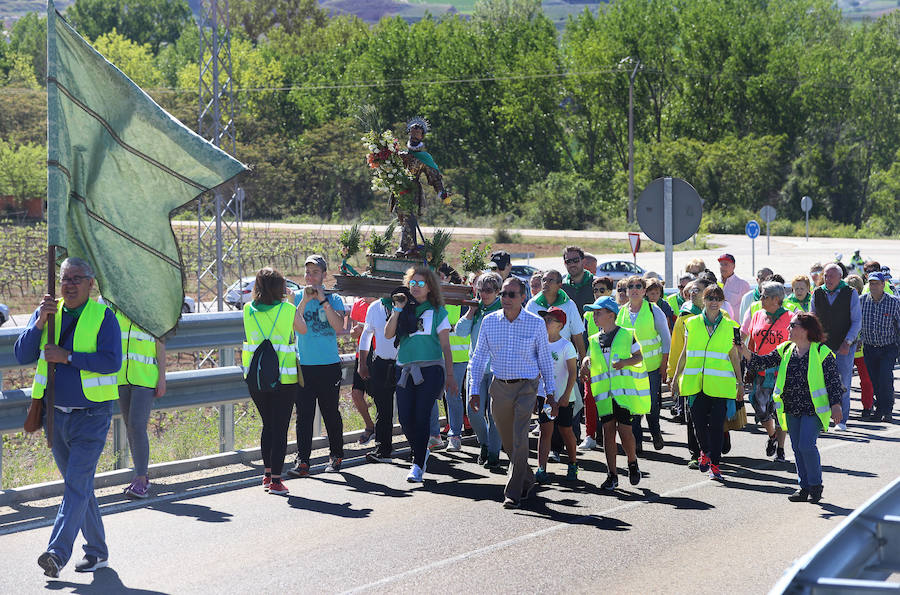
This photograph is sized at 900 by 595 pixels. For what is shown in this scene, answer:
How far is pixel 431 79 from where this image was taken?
9012 centimetres

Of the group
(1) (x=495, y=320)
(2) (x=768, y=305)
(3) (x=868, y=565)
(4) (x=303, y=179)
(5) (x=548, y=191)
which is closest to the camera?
(3) (x=868, y=565)

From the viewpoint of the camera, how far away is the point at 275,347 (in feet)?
31.1

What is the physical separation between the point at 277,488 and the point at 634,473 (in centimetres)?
297

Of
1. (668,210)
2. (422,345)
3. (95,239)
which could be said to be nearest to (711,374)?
(422,345)

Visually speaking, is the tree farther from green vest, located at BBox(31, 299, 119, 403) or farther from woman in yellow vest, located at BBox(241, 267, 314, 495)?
green vest, located at BBox(31, 299, 119, 403)

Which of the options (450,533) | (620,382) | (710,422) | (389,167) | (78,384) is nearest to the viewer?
(78,384)

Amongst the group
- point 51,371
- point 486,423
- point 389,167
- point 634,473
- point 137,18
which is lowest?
point 634,473

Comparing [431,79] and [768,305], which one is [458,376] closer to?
[768,305]

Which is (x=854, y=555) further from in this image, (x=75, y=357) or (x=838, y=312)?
(x=838, y=312)

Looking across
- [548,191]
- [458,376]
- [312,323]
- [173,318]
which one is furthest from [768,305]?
[548,191]

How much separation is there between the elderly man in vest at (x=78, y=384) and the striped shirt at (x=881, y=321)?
33.7 ft

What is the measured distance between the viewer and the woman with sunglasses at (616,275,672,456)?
11.5 metres

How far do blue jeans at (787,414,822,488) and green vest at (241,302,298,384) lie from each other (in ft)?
13.2

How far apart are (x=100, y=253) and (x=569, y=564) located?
11.6ft
